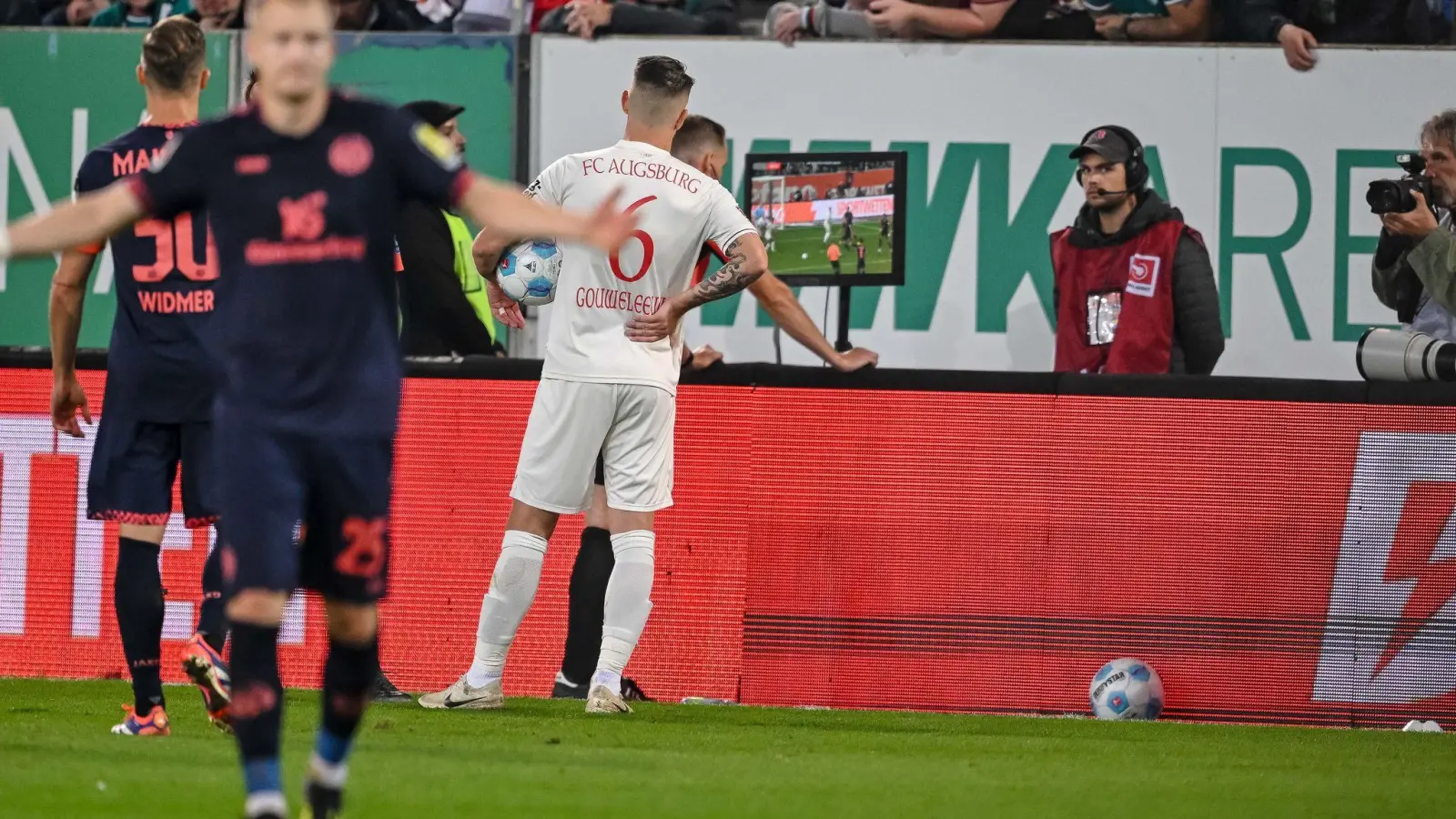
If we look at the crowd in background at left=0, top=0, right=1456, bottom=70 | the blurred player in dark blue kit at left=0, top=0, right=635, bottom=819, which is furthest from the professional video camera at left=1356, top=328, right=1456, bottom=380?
the blurred player in dark blue kit at left=0, top=0, right=635, bottom=819

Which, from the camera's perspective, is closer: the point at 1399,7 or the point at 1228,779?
the point at 1228,779

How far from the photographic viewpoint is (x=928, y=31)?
10.4 m

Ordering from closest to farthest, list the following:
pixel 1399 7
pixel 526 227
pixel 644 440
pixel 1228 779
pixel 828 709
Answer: pixel 526 227, pixel 1228 779, pixel 644 440, pixel 828 709, pixel 1399 7

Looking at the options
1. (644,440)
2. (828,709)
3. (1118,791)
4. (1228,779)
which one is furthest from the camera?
(828,709)

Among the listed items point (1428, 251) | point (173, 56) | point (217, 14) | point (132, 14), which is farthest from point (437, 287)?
point (1428, 251)

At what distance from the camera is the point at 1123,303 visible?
858cm

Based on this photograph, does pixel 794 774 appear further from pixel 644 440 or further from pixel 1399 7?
pixel 1399 7

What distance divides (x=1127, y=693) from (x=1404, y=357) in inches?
68.5

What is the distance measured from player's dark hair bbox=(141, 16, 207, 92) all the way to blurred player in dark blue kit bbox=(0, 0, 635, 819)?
6.18 feet

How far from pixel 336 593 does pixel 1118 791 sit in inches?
91.3

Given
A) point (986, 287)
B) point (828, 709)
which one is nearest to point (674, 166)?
point (828, 709)

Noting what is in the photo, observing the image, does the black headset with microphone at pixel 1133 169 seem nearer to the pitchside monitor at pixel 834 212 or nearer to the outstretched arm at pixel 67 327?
the pitchside monitor at pixel 834 212

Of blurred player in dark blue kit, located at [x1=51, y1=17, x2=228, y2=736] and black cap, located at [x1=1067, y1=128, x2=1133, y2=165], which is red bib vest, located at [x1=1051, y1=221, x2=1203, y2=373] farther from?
blurred player in dark blue kit, located at [x1=51, y1=17, x2=228, y2=736]

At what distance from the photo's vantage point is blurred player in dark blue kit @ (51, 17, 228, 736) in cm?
613
